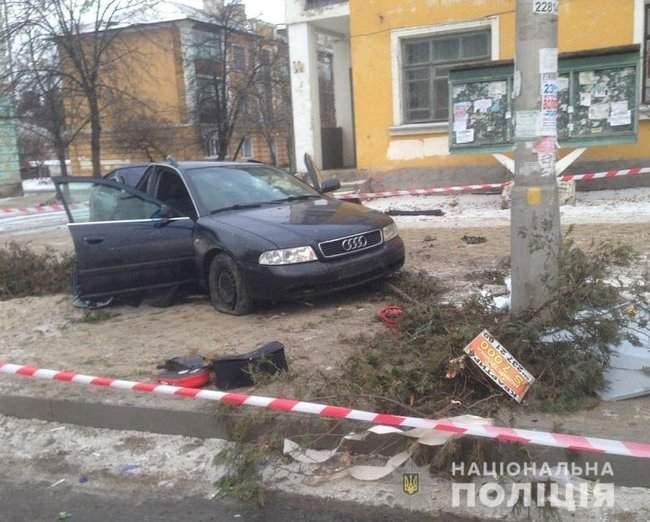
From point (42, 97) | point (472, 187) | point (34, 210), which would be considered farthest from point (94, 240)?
point (42, 97)

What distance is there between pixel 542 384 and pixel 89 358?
11.9ft

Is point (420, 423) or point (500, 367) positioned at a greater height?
point (500, 367)

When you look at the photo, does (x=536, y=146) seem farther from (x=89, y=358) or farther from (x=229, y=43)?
(x=229, y=43)

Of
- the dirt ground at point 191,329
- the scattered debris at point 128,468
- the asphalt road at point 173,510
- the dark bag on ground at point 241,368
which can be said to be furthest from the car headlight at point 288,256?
the asphalt road at point 173,510

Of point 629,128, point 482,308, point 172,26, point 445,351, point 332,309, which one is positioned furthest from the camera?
point 172,26

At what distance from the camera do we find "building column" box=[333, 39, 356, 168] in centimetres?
2012

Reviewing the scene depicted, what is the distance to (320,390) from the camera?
438cm

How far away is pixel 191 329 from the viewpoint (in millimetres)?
6254

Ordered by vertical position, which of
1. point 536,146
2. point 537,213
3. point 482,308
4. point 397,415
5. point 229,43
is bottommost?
point 397,415

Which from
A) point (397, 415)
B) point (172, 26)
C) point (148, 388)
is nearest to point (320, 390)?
point (397, 415)

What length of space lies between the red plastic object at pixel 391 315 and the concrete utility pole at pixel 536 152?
1194 millimetres

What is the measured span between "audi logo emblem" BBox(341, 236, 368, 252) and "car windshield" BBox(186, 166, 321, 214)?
1230mm

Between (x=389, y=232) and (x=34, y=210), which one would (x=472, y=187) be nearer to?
(x=389, y=232)

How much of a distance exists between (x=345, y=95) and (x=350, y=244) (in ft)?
49.8
